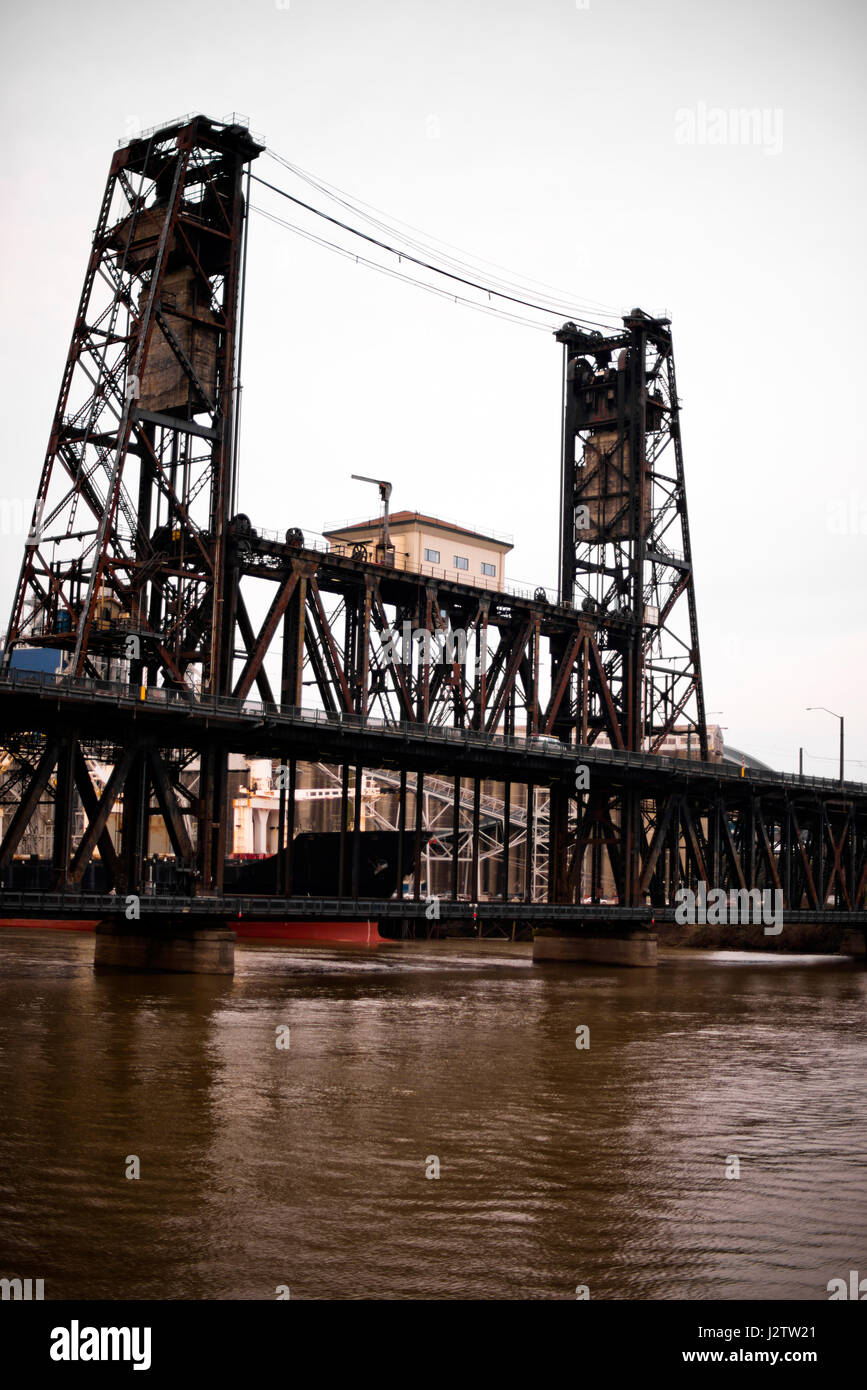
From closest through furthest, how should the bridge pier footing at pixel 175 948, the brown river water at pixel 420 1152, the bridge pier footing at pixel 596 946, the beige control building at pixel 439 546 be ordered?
the brown river water at pixel 420 1152 < the bridge pier footing at pixel 175 948 < the bridge pier footing at pixel 596 946 < the beige control building at pixel 439 546

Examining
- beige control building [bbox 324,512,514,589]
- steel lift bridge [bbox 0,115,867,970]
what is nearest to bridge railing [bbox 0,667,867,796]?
steel lift bridge [bbox 0,115,867,970]

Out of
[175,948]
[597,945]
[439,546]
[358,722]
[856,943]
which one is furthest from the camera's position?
[439,546]

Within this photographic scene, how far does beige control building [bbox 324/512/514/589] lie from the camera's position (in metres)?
124

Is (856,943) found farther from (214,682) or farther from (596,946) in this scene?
(214,682)

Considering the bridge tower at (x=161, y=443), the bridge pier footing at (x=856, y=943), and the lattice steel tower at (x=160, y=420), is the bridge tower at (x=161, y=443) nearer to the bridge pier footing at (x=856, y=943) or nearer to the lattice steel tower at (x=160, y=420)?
the lattice steel tower at (x=160, y=420)

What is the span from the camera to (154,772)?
50531 millimetres

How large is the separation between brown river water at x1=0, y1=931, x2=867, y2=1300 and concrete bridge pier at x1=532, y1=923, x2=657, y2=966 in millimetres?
30892

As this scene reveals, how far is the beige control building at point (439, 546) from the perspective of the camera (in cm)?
12381

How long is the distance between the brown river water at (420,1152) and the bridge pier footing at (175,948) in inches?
357

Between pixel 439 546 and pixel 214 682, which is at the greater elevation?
pixel 439 546

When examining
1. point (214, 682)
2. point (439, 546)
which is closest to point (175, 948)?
point (214, 682)

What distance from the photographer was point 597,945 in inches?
2933

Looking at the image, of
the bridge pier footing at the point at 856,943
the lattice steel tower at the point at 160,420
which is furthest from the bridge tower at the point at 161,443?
the bridge pier footing at the point at 856,943

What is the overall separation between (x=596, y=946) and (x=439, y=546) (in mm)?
60974
